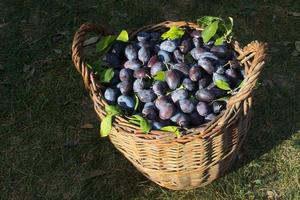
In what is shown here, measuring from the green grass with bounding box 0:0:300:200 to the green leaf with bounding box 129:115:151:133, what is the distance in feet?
2.04

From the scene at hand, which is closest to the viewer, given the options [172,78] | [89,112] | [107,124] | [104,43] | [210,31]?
[107,124]

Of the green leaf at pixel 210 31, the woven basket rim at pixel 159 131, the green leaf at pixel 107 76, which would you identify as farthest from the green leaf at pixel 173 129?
the green leaf at pixel 210 31

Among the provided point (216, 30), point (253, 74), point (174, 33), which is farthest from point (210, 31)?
point (253, 74)

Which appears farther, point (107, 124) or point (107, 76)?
point (107, 76)

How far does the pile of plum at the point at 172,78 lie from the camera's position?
2.13 meters

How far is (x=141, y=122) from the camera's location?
2.03 m

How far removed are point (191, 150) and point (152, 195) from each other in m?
0.57

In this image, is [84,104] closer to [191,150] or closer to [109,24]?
[109,24]

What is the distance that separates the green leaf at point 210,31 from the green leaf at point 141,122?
54 centimetres

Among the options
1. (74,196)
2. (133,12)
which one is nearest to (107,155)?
(74,196)

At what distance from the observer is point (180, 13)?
140 inches

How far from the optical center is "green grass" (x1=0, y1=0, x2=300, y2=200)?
259 centimetres

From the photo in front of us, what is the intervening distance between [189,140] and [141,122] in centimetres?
22

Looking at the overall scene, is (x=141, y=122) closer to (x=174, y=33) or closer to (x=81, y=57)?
(x=81, y=57)
